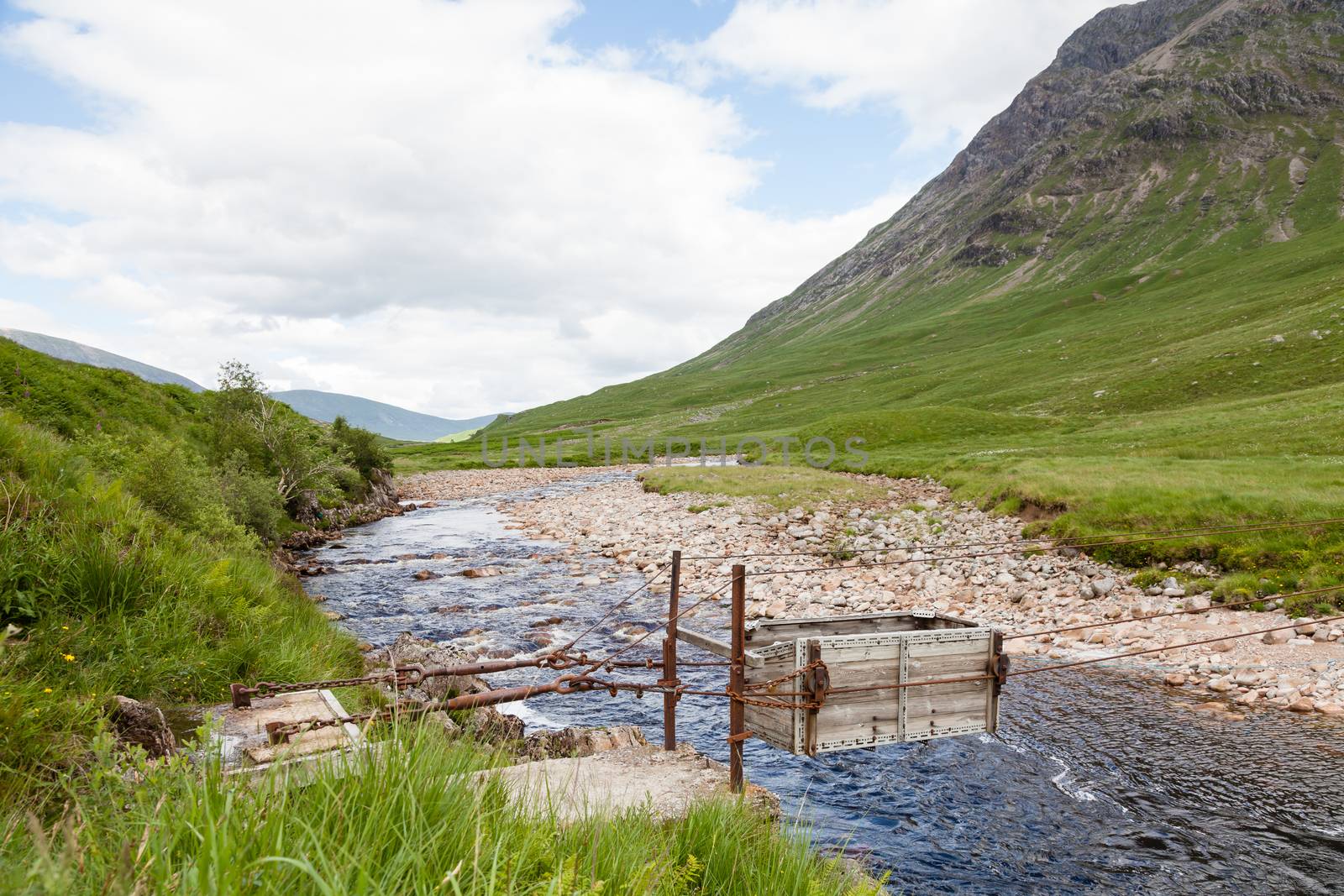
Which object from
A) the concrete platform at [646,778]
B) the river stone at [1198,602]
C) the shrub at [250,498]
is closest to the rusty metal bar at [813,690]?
the concrete platform at [646,778]

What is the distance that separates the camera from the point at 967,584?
22078mm

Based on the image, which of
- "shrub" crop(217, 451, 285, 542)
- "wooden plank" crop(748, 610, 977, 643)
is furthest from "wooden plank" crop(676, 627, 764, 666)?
"shrub" crop(217, 451, 285, 542)

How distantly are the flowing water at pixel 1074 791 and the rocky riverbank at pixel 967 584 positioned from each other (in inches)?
52.0

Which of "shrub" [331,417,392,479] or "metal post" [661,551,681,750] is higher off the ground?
"shrub" [331,417,392,479]

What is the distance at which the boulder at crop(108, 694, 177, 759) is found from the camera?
21.6ft

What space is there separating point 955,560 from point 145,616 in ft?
73.0

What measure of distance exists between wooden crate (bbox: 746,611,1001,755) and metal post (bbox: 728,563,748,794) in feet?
1.10

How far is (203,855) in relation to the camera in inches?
99.9

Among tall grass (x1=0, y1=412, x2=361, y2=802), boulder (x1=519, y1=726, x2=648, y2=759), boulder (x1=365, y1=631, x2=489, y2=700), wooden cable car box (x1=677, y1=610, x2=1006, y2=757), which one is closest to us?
tall grass (x1=0, y1=412, x2=361, y2=802)

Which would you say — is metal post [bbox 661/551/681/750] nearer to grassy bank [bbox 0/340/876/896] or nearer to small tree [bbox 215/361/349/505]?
grassy bank [bbox 0/340/876/896]

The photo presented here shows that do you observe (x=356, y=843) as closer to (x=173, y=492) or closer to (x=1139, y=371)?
(x=173, y=492)

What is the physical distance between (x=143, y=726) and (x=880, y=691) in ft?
25.7

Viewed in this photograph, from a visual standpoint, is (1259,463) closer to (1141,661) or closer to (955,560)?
(955,560)

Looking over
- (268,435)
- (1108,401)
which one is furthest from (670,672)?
(1108,401)
